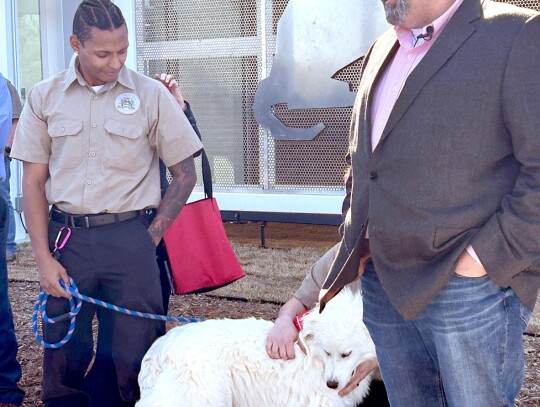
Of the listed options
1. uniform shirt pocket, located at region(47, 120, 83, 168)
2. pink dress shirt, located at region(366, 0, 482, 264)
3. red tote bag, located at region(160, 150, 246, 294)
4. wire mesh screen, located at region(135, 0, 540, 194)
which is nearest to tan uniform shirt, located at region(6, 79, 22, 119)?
wire mesh screen, located at region(135, 0, 540, 194)

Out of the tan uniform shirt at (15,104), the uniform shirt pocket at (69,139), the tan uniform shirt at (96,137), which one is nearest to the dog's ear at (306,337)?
the tan uniform shirt at (96,137)

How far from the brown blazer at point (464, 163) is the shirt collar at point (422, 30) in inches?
1.7

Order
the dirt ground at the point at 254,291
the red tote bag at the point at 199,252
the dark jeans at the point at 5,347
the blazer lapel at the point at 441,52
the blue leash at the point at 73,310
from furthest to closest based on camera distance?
the dirt ground at the point at 254,291, the dark jeans at the point at 5,347, the red tote bag at the point at 199,252, the blue leash at the point at 73,310, the blazer lapel at the point at 441,52

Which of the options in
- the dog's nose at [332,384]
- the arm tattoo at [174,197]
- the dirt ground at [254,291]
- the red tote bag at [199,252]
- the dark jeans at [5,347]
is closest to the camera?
the dog's nose at [332,384]

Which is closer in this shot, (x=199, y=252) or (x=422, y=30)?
(x=422, y=30)

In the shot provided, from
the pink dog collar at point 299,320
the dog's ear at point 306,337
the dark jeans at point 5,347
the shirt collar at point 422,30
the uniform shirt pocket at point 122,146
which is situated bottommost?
the dark jeans at point 5,347

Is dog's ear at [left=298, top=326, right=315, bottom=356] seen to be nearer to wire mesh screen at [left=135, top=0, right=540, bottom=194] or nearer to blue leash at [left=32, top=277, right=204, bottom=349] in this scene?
blue leash at [left=32, top=277, right=204, bottom=349]

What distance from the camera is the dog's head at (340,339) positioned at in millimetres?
3246

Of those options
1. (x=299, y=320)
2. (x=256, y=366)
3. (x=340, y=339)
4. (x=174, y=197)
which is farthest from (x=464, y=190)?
(x=174, y=197)

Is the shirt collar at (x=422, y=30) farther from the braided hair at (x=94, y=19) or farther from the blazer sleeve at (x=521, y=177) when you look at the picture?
the braided hair at (x=94, y=19)

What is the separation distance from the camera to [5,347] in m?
→ 4.32

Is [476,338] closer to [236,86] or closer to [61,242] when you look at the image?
[61,242]

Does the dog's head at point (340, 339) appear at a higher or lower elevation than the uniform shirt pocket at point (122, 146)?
lower

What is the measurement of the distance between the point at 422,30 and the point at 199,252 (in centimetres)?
216
